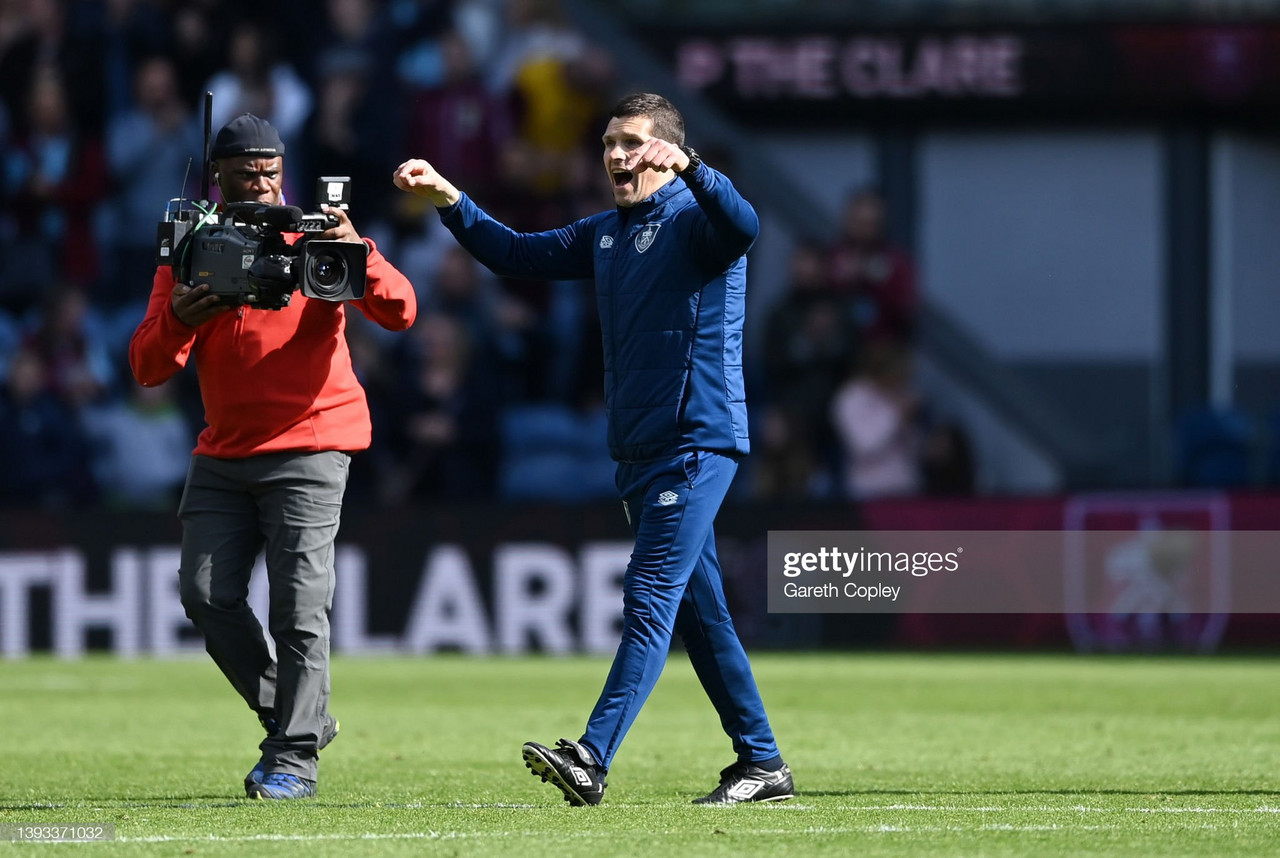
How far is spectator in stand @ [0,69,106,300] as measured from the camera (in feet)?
58.6

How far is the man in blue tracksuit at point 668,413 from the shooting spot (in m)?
6.52

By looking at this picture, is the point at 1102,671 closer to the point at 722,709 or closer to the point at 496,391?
the point at 496,391

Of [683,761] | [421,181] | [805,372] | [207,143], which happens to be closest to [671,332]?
[421,181]

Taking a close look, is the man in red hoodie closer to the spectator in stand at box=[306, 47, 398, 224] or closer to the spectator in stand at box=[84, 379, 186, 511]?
the spectator in stand at box=[84, 379, 186, 511]

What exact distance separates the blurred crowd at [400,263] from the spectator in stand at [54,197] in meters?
0.02

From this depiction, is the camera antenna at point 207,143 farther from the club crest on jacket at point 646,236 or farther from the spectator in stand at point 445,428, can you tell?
the spectator in stand at point 445,428

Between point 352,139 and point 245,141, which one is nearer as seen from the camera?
point 245,141

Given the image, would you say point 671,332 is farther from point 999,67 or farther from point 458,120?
point 999,67

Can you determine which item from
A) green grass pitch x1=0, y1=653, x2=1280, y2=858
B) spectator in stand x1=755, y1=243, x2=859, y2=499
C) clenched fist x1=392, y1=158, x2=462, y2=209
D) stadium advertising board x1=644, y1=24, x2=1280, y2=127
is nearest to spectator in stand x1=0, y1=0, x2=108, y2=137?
stadium advertising board x1=644, y1=24, x2=1280, y2=127

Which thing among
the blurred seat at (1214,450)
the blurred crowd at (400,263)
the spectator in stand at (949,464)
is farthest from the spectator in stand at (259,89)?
the blurred seat at (1214,450)

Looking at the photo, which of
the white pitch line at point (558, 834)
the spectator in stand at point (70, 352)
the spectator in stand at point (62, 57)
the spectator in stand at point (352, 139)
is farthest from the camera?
the spectator in stand at point (62, 57)

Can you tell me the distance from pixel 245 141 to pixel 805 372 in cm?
1029

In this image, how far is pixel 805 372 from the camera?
16922 millimetres

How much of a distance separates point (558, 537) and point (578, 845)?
9.75 meters
